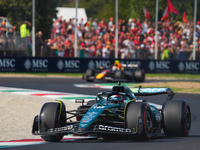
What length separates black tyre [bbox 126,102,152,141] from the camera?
812cm

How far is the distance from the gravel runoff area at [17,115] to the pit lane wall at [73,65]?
14.0 m

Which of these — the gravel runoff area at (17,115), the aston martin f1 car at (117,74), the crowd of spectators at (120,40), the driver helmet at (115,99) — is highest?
the crowd of spectators at (120,40)

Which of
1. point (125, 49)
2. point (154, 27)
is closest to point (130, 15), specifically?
point (154, 27)

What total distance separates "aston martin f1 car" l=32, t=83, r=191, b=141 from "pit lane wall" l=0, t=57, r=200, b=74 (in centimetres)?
2139

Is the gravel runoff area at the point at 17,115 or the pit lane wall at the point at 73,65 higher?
the pit lane wall at the point at 73,65

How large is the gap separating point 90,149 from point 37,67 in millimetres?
24042

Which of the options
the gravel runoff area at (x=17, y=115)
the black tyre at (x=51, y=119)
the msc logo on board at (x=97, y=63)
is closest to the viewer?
the black tyre at (x=51, y=119)

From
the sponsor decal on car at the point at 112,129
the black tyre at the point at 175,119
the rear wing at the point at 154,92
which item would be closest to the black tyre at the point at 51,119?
the sponsor decal on car at the point at 112,129

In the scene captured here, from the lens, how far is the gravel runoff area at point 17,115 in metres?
9.81

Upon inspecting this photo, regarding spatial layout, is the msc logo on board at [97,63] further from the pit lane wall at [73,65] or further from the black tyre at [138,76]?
the black tyre at [138,76]

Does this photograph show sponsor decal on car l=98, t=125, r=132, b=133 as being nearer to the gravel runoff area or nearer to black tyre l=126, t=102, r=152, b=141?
black tyre l=126, t=102, r=152, b=141

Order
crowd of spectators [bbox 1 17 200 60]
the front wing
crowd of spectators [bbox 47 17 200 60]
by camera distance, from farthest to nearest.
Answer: crowd of spectators [bbox 47 17 200 60] < crowd of spectators [bbox 1 17 200 60] < the front wing

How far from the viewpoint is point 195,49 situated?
37.0 m

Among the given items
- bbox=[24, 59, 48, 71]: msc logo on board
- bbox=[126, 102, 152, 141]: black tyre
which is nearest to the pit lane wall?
bbox=[24, 59, 48, 71]: msc logo on board
